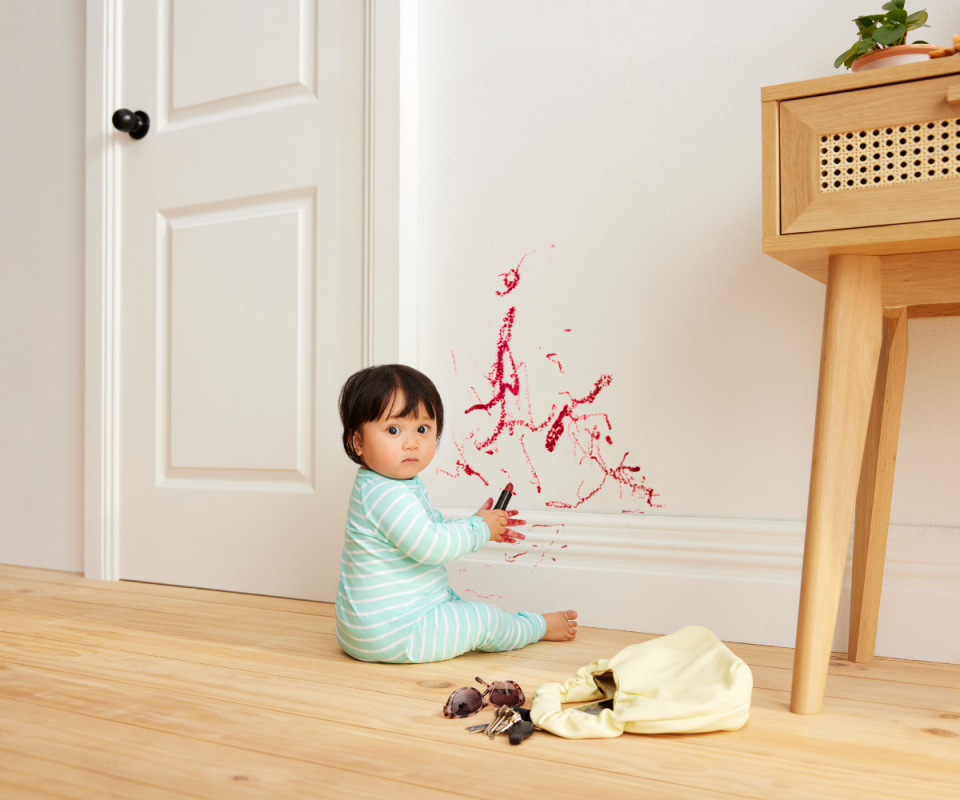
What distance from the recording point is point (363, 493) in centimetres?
112

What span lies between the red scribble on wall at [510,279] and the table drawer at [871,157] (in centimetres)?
61

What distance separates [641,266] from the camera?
1.28 metres

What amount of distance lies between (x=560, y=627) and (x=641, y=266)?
58 cm

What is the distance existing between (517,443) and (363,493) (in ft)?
1.11

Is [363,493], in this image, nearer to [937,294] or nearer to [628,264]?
[628,264]

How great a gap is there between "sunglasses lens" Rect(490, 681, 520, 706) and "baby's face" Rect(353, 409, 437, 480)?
369mm

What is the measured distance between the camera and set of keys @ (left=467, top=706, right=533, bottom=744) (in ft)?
2.48

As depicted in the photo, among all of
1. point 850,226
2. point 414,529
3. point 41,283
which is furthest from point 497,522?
point 41,283

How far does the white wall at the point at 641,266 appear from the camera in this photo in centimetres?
117

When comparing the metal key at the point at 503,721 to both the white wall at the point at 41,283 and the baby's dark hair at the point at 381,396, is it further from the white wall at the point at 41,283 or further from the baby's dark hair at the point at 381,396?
the white wall at the point at 41,283

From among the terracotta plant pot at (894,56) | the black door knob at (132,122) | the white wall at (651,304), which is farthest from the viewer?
the black door knob at (132,122)

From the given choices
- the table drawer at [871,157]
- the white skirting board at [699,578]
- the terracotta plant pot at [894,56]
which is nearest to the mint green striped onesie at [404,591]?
the white skirting board at [699,578]

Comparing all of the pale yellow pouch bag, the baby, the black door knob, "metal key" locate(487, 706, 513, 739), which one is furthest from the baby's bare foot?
the black door knob

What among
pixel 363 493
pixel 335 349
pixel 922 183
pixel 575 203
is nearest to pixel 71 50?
pixel 335 349
